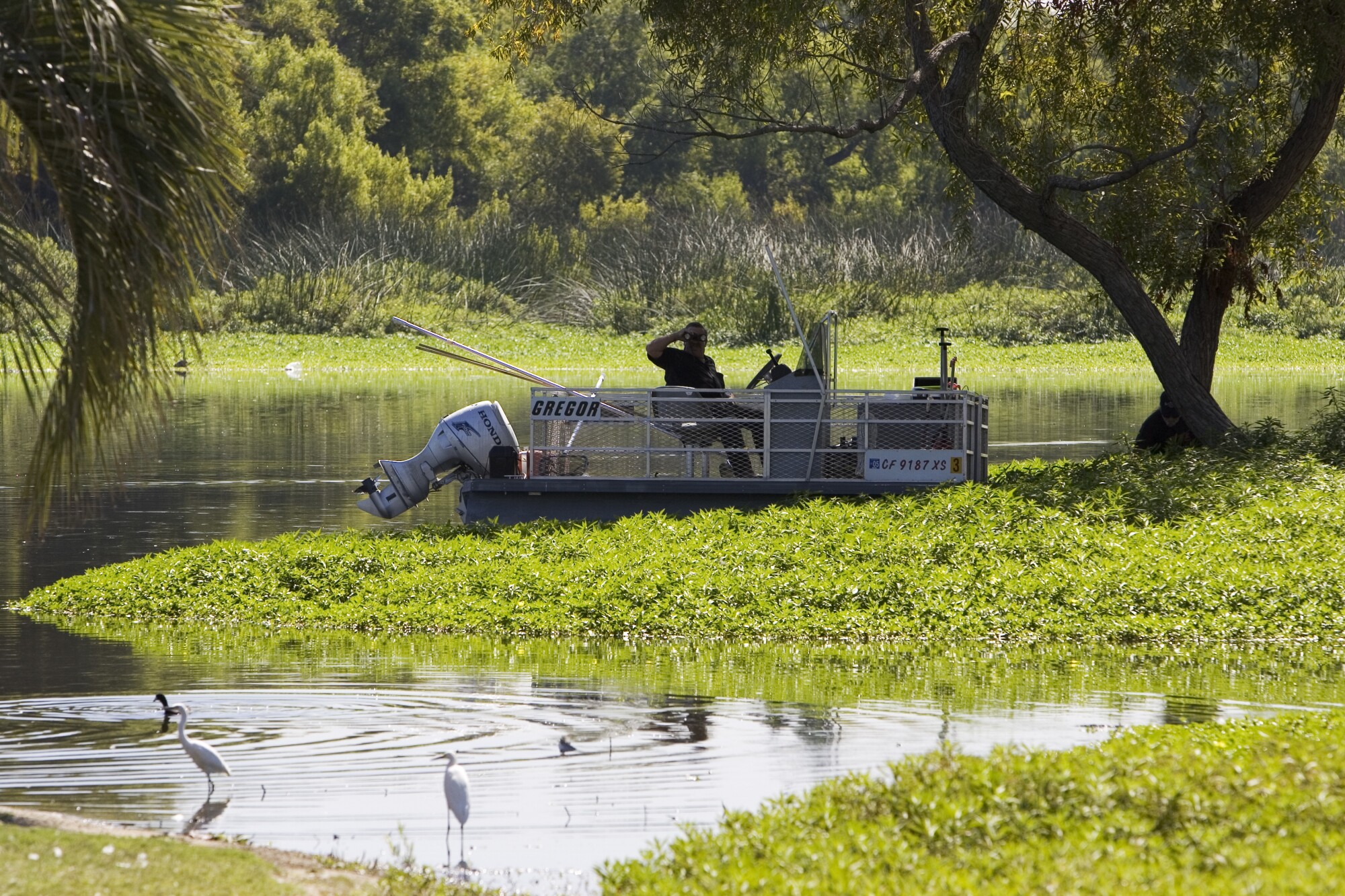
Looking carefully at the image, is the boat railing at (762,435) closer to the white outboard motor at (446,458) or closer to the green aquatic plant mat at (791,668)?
the white outboard motor at (446,458)

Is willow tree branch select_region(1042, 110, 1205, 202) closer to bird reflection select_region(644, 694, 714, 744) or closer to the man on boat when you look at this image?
the man on boat

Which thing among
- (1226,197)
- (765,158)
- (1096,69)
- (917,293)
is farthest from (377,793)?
(765,158)

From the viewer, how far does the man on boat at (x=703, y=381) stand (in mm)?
18797

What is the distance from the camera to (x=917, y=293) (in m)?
62.8

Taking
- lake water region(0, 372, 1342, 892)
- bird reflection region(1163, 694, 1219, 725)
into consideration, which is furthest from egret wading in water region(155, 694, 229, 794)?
bird reflection region(1163, 694, 1219, 725)

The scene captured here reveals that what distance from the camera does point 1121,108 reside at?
75.4 feet

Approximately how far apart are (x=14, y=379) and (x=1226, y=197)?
141ft

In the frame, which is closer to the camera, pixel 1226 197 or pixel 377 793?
pixel 377 793

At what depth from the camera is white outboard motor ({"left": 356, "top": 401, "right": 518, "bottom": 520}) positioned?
19031 mm

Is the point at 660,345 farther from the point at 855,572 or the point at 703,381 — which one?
the point at 855,572

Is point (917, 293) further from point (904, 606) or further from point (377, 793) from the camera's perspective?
point (377, 793)

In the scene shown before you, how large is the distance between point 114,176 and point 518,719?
175 inches

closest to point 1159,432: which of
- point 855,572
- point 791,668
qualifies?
point 855,572

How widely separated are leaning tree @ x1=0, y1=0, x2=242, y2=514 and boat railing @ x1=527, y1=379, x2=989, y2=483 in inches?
378
